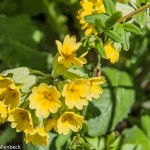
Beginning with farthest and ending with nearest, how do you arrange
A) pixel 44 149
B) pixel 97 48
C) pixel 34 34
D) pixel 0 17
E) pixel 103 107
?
pixel 34 34 < pixel 0 17 < pixel 103 107 < pixel 44 149 < pixel 97 48

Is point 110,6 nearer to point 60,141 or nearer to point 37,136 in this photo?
point 37,136


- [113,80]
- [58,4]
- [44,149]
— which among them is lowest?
[44,149]

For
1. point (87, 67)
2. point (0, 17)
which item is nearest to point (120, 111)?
point (87, 67)

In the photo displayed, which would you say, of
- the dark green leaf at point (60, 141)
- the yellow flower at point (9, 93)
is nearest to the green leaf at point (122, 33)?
the yellow flower at point (9, 93)

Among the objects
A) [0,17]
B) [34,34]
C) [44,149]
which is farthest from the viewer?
[34,34]

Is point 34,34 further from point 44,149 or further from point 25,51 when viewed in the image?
point 44,149

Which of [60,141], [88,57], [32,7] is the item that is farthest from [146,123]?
[32,7]

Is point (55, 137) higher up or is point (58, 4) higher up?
point (58, 4)
